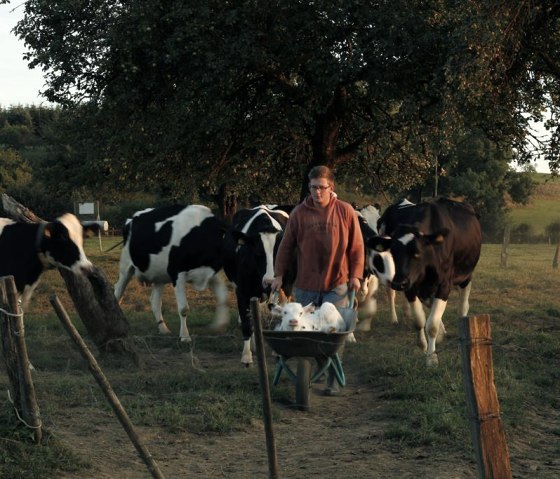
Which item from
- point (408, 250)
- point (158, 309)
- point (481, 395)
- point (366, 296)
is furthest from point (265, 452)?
point (366, 296)

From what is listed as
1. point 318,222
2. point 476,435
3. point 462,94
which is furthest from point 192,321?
point 476,435

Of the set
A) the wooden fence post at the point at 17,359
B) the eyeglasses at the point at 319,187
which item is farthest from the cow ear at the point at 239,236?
the wooden fence post at the point at 17,359

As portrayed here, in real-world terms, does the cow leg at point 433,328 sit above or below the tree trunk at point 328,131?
below

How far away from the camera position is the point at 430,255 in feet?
39.7

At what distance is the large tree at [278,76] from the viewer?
15.2 metres

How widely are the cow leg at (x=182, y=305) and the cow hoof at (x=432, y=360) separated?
13.3 ft

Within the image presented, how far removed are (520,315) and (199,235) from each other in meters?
6.65

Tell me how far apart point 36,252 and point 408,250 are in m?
5.00

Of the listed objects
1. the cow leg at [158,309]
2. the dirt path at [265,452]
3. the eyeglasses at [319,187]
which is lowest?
the dirt path at [265,452]

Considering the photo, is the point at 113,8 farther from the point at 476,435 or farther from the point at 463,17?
the point at 476,435

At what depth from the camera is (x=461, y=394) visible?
9.22 meters

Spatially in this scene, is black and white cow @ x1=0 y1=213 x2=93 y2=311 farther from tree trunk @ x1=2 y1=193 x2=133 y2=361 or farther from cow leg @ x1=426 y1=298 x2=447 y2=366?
cow leg @ x1=426 y1=298 x2=447 y2=366

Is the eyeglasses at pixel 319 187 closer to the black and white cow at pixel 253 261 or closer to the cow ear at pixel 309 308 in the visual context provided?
the cow ear at pixel 309 308

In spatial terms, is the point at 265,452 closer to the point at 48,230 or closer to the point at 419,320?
the point at 419,320
